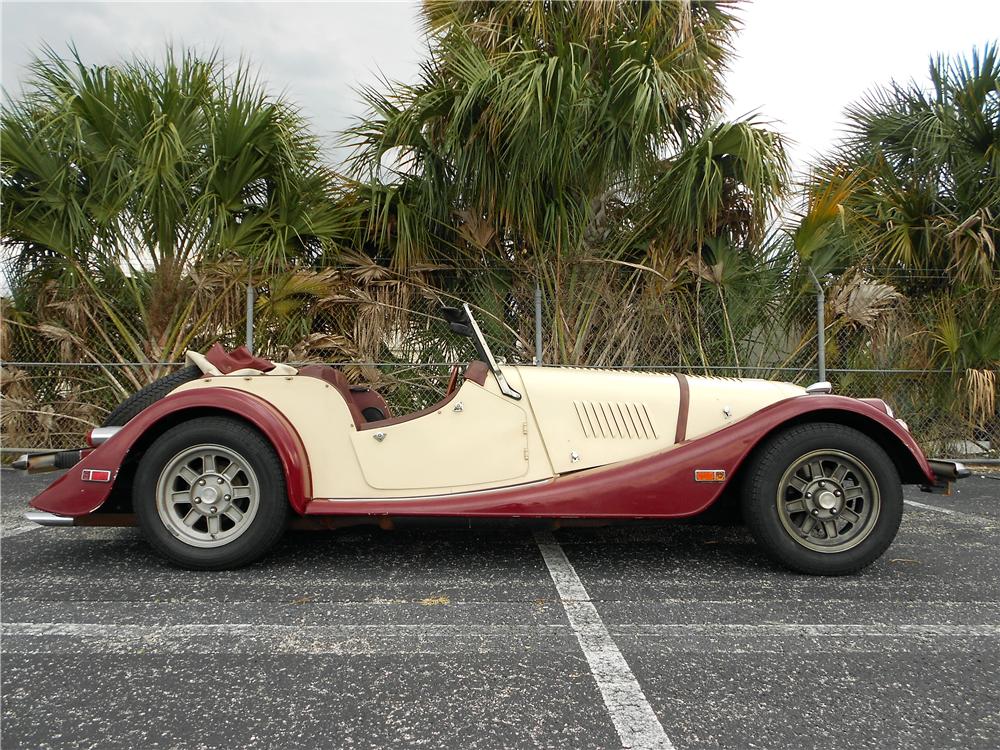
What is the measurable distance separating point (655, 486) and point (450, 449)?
3.01 ft

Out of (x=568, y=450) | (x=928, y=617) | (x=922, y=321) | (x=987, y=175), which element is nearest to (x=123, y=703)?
(x=568, y=450)

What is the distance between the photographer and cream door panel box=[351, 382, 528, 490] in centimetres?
280

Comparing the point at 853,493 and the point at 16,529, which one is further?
the point at 16,529

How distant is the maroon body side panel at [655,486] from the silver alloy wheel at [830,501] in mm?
209

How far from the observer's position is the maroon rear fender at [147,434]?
2.74 meters

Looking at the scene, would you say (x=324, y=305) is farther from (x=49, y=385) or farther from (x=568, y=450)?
(x=568, y=450)

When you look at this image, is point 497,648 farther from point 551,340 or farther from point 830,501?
point 551,340

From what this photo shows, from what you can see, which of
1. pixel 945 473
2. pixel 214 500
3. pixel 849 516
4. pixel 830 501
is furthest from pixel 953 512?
pixel 214 500

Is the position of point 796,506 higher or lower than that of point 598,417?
lower

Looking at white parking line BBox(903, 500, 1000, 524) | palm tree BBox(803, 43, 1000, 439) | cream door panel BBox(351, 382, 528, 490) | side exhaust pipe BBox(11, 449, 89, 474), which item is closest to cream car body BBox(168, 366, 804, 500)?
cream door panel BBox(351, 382, 528, 490)

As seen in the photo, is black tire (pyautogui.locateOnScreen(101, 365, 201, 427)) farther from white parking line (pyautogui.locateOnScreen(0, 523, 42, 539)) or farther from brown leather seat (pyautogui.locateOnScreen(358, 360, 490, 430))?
white parking line (pyautogui.locateOnScreen(0, 523, 42, 539))

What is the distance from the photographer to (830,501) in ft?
8.84

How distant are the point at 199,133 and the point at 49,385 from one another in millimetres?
2907

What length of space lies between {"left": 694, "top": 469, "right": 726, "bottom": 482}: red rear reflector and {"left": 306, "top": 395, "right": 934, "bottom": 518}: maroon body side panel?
2cm
